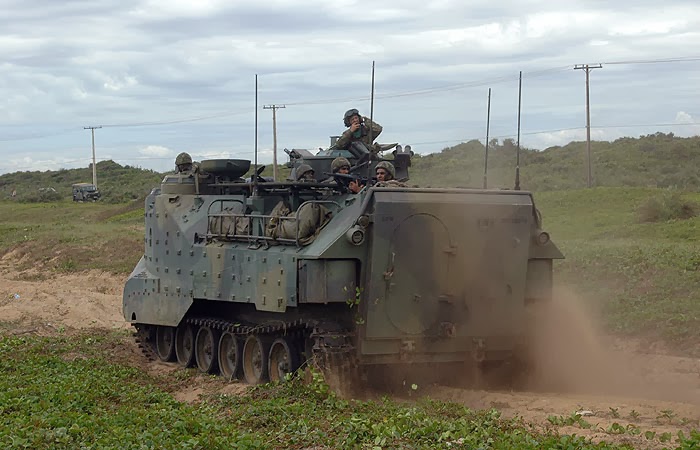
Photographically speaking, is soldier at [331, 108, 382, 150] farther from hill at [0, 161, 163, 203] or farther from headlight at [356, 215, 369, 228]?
hill at [0, 161, 163, 203]

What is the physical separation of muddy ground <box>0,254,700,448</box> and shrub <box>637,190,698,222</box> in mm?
12376

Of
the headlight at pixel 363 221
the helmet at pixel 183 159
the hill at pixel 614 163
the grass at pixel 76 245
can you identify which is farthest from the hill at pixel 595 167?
the headlight at pixel 363 221

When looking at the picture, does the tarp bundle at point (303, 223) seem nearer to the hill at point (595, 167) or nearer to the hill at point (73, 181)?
the hill at point (595, 167)

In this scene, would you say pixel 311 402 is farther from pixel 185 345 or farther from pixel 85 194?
pixel 85 194

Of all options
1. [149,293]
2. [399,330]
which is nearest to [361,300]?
[399,330]

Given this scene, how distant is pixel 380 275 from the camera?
38.9 feet

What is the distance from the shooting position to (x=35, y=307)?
2239 centimetres

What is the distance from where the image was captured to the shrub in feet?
91.8

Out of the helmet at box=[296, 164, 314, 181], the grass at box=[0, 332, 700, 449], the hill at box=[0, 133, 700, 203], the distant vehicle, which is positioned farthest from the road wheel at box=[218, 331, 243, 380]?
the distant vehicle

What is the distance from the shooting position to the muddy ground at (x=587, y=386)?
9820mm

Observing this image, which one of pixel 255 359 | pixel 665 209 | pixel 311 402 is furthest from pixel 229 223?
pixel 665 209

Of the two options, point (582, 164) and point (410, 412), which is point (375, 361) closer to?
point (410, 412)

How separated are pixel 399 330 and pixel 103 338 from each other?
7.58 metres

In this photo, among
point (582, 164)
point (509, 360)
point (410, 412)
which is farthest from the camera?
point (582, 164)
